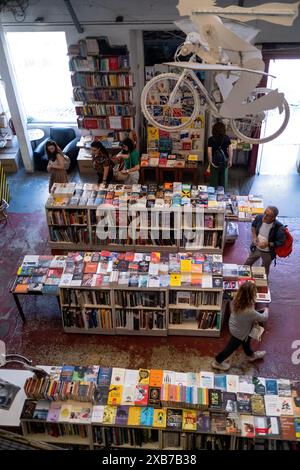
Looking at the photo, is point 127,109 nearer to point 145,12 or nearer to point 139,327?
point 145,12

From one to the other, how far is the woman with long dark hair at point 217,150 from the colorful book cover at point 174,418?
16.5ft

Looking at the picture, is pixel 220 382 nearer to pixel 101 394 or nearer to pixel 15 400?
pixel 101 394

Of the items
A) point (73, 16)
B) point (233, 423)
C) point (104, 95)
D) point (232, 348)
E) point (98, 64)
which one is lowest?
point (232, 348)

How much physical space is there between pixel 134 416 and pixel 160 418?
0.27m

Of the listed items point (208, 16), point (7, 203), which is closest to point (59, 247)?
point (7, 203)

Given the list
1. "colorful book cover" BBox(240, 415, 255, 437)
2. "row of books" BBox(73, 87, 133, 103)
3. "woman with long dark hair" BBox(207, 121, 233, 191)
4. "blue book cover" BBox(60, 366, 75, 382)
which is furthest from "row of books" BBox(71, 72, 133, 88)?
"colorful book cover" BBox(240, 415, 255, 437)

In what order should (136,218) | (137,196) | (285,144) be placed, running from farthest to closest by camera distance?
(285,144) → (137,196) → (136,218)

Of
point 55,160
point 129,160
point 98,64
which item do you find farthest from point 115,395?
point 98,64

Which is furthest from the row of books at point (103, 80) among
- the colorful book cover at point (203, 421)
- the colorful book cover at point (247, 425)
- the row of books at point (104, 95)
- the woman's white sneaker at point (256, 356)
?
the colorful book cover at point (247, 425)

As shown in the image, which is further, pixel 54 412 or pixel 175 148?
pixel 175 148

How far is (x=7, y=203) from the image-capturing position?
9.70 metres

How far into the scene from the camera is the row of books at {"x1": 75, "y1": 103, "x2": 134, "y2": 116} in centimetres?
1001

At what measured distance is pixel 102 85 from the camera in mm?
9750

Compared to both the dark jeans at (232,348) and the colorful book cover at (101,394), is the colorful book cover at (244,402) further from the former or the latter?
the colorful book cover at (101,394)
